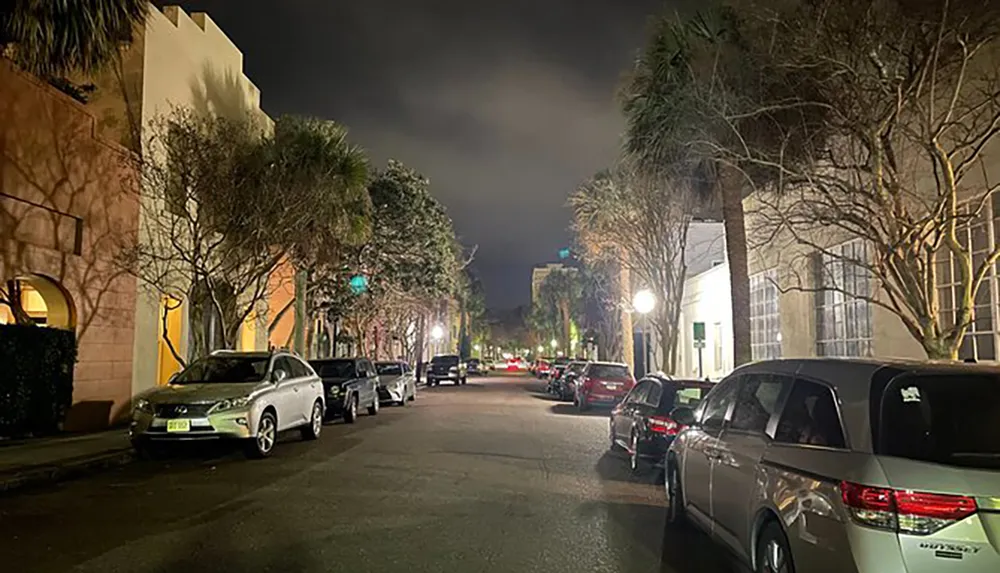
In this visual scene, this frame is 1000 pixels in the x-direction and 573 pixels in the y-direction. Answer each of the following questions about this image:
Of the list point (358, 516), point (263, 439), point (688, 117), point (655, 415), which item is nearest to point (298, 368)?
point (263, 439)

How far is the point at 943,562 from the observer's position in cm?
448

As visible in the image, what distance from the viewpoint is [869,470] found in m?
4.76

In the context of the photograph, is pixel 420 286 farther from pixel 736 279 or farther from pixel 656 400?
pixel 656 400

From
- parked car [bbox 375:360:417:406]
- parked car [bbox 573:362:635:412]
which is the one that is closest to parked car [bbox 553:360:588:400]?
parked car [bbox 573:362:635:412]

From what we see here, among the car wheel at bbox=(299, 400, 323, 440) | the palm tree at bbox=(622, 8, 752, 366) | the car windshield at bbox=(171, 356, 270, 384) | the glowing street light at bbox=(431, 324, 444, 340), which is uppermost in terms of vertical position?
the palm tree at bbox=(622, 8, 752, 366)

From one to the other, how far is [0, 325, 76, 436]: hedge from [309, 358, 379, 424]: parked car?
6174 mm

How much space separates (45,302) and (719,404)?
15.0 meters

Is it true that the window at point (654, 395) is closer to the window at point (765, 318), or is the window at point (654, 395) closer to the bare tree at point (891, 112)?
the bare tree at point (891, 112)

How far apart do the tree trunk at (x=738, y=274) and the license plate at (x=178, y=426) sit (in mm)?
11594

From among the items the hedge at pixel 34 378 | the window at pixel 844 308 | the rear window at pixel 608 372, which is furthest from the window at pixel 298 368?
the rear window at pixel 608 372

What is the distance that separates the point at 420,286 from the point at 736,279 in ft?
76.8

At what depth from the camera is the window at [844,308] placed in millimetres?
18656

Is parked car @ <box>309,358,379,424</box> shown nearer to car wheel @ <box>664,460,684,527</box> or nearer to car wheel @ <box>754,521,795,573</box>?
car wheel @ <box>664,460,684,527</box>

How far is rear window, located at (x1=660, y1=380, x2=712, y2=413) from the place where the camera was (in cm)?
1268
